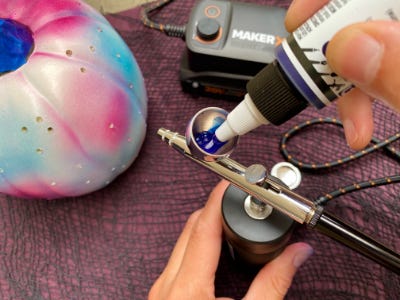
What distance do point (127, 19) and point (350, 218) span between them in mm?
412

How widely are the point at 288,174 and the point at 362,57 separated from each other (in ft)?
0.76

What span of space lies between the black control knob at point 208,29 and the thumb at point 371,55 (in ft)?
0.82

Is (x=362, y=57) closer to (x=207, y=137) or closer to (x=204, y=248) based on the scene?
(x=207, y=137)

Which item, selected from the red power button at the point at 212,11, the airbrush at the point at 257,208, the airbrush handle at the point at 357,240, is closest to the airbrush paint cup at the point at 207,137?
the airbrush at the point at 257,208

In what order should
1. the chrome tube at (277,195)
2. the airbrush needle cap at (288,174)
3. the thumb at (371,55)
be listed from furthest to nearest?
the airbrush needle cap at (288,174), the chrome tube at (277,195), the thumb at (371,55)

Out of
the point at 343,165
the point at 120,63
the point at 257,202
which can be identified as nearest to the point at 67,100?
the point at 120,63

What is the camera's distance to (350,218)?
456 mm

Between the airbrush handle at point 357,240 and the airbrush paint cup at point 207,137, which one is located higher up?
the airbrush paint cup at point 207,137

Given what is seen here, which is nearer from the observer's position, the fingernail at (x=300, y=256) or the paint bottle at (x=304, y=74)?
the paint bottle at (x=304, y=74)

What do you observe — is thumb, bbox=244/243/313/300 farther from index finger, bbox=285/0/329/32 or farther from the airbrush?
index finger, bbox=285/0/329/32

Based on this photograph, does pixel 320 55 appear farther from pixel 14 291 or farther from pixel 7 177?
pixel 14 291

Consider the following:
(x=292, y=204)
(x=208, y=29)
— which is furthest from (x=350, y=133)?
(x=208, y=29)

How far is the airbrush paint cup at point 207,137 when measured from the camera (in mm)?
290

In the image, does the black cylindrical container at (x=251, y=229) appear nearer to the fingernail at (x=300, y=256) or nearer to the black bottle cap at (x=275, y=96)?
the fingernail at (x=300, y=256)
